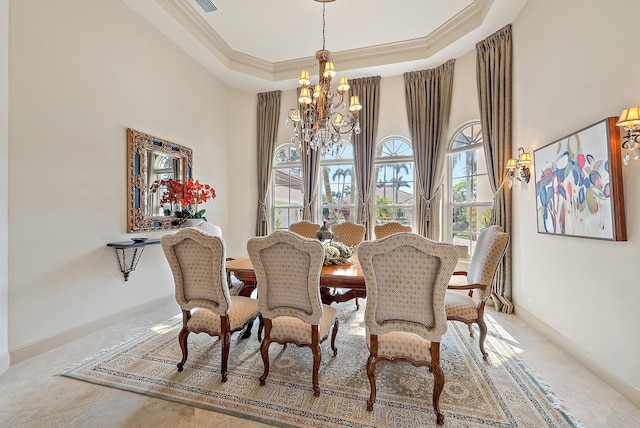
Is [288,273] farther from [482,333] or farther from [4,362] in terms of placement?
[4,362]

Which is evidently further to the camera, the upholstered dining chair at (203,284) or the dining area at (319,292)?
the upholstered dining chair at (203,284)

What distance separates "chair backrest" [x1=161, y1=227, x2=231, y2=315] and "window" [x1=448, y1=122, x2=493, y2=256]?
382 centimetres

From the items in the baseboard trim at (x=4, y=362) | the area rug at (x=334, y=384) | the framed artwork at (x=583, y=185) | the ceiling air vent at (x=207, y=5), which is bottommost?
the area rug at (x=334, y=384)

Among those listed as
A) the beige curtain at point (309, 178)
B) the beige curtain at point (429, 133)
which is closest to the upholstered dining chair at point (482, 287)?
the beige curtain at point (429, 133)

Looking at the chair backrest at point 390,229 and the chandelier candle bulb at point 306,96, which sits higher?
the chandelier candle bulb at point 306,96

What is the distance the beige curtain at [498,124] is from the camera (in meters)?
3.66

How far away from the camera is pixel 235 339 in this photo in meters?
2.82

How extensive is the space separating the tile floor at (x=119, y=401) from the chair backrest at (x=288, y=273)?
702mm

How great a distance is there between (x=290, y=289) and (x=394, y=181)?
3.63 meters

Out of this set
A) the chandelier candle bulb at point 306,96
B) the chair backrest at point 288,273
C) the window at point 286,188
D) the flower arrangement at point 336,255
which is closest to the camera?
the chair backrest at point 288,273

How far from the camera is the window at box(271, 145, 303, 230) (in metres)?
5.62

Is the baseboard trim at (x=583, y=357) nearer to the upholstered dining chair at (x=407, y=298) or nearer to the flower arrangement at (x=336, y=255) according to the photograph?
the upholstered dining chair at (x=407, y=298)

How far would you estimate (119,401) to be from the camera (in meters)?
1.93

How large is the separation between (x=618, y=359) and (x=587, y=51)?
245 cm
